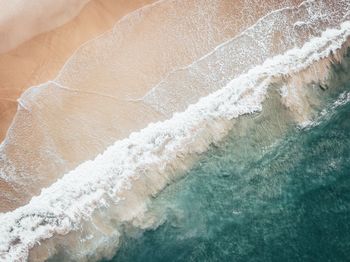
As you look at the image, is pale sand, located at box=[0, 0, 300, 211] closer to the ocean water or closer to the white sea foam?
the white sea foam

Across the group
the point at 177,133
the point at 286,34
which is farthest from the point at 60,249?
the point at 286,34

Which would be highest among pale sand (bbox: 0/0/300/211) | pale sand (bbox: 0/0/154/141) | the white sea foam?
pale sand (bbox: 0/0/154/141)

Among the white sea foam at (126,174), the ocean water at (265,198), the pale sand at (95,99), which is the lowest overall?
the ocean water at (265,198)

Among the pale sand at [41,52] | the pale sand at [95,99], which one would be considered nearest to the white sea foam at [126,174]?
the pale sand at [95,99]

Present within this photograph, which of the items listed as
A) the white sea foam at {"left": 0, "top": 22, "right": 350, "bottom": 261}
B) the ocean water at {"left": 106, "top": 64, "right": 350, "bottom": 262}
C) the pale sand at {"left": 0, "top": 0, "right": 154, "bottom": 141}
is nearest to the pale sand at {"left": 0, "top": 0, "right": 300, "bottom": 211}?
the pale sand at {"left": 0, "top": 0, "right": 154, "bottom": 141}

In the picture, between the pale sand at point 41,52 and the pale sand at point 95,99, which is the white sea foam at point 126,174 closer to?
the pale sand at point 95,99

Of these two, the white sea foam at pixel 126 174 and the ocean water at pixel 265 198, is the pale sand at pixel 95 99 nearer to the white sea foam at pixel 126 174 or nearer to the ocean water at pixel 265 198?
the white sea foam at pixel 126 174

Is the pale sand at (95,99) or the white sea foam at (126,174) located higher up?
the pale sand at (95,99)
